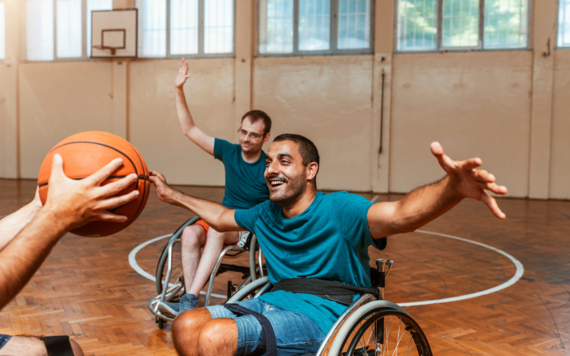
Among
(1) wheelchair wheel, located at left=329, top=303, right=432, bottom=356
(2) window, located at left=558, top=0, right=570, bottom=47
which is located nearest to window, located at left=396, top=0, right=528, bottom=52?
(2) window, located at left=558, top=0, right=570, bottom=47

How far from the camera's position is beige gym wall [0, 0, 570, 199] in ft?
34.0

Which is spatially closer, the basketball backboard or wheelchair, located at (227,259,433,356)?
wheelchair, located at (227,259,433,356)

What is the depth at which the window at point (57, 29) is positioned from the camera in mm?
12344

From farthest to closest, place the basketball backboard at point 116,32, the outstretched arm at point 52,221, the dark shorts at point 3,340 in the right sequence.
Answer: the basketball backboard at point 116,32 → the dark shorts at point 3,340 → the outstretched arm at point 52,221

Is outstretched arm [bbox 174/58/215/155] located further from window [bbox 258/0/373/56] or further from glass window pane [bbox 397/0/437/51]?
glass window pane [bbox 397/0/437/51]

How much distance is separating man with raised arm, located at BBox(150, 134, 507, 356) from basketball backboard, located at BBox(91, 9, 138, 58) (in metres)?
10.3

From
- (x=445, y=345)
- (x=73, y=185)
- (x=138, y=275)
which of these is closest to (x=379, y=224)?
(x=73, y=185)

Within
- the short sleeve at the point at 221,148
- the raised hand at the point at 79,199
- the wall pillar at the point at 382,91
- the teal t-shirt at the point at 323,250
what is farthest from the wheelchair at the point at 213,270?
the wall pillar at the point at 382,91

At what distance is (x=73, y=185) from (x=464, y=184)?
113 centimetres

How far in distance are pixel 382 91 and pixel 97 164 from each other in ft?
Answer: 32.4

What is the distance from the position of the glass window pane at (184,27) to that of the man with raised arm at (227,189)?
8907mm

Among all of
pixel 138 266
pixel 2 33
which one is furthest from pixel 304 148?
pixel 2 33

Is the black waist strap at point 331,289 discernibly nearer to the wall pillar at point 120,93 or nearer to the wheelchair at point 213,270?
the wheelchair at point 213,270

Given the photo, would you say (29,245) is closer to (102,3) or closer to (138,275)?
(138,275)
